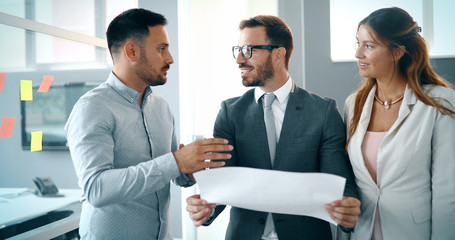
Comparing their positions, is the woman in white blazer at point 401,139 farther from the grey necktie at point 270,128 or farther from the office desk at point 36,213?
the office desk at point 36,213

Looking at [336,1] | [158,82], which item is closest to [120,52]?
[158,82]

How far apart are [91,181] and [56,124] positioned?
5.08 ft

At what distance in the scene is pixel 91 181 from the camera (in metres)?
1.21

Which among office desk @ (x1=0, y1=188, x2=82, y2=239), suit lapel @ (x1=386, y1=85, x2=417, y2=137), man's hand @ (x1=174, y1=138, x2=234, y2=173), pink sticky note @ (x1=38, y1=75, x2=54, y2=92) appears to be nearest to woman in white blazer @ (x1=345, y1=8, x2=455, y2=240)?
suit lapel @ (x1=386, y1=85, x2=417, y2=137)

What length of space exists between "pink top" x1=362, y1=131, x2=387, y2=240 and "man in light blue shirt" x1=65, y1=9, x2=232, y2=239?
2.06 ft

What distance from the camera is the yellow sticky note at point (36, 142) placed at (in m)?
2.20

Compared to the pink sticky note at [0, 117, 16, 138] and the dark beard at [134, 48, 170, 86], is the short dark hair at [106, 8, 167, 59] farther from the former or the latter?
the pink sticky note at [0, 117, 16, 138]

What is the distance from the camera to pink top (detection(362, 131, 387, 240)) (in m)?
1.41

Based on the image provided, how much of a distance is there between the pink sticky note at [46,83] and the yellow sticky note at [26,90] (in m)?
0.15

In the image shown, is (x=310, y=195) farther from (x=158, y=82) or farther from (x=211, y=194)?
(x=158, y=82)

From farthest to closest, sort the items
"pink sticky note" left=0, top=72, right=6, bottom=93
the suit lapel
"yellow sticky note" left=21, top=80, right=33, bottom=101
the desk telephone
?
the desk telephone
"yellow sticky note" left=21, top=80, right=33, bottom=101
"pink sticky note" left=0, top=72, right=6, bottom=93
the suit lapel

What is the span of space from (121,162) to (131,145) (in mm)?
80

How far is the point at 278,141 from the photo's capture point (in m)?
1.46

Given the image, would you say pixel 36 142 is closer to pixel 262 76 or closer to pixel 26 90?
pixel 26 90
